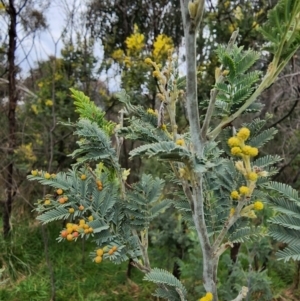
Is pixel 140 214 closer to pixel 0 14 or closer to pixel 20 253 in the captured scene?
pixel 20 253

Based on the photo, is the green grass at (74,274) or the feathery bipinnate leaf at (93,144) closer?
the feathery bipinnate leaf at (93,144)

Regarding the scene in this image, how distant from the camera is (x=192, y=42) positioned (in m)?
0.90

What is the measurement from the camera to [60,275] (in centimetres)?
389

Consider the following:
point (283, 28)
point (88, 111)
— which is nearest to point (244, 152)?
point (283, 28)

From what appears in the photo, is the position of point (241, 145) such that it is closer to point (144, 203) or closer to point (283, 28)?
point (283, 28)

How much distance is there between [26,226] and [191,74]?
13.8ft

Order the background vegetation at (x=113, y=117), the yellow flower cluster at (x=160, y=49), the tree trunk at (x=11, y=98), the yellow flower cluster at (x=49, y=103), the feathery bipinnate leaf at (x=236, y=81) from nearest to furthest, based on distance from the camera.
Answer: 1. the feathery bipinnate leaf at (x=236, y=81)
2. the background vegetation at (x=113, y=117)
3. the yellow flower cluster at (x=160, y=49)
4. the tree trunk at (x=11, y=98)
5. the yellow flower cluster at (x=49, y=103)

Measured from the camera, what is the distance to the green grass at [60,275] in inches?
140

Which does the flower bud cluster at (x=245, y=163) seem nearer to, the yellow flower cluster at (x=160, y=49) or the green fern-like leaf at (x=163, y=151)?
the green fern-like leaf at (x=163, y=151)

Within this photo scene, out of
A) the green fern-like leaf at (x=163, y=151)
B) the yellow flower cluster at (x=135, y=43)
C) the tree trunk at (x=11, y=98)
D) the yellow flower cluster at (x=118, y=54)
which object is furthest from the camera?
the yellow flower cluster at (x=118, y=54)

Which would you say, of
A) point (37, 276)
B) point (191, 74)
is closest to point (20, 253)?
point (37, 276)

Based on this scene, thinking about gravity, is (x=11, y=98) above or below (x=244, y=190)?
above

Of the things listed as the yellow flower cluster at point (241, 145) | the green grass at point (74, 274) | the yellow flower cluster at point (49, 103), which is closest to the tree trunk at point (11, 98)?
the green grass at point (74, 274)

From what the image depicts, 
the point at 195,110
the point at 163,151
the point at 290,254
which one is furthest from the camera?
the point at 290,254
